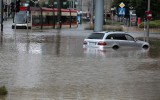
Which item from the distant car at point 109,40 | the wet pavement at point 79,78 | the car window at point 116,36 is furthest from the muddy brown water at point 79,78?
the car window at point 116,36

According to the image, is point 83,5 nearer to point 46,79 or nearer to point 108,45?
point 108,45

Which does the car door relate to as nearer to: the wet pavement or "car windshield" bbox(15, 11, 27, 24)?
the wet pavement

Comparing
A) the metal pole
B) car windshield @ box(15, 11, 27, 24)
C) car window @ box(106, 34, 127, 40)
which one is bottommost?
car windshield @ box(15, 11, 27, 24)

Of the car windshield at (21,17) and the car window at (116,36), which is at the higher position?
the car window at (116,36)

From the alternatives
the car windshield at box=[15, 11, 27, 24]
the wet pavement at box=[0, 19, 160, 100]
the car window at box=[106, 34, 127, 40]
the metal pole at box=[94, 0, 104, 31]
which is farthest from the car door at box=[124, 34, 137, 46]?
the car windshield at box=[15, 11, 27, 24]

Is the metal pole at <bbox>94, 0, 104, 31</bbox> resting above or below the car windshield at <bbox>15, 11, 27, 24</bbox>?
above

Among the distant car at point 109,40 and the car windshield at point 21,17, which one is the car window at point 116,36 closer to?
the distant car at point 109,40

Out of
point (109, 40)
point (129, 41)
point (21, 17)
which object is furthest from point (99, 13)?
point (21, 17)

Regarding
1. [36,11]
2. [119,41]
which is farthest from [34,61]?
[36,11]

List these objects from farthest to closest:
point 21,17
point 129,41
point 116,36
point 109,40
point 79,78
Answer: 1. point 21,17
2. point 129,41
3. point 116,36
4. point 109,40
5. point 79,78

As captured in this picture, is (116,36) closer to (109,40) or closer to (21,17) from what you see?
(109,40)

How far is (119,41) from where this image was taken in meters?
36.2

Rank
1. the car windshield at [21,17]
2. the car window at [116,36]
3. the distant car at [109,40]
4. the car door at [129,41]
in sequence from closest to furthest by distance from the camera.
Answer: the distant car at [109,40] < the car window at [116,36] < the car door at [129,41] < the car windshield at [21,17]

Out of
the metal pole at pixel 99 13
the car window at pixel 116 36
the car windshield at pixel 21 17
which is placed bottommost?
the car windshield at pixel 21 17
